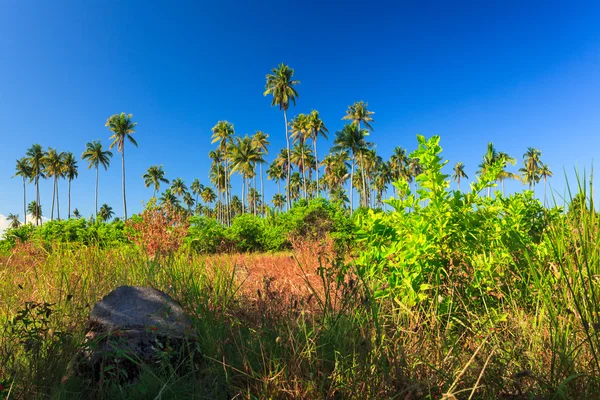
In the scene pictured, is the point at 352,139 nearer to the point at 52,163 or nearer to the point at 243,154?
the point at 243,154

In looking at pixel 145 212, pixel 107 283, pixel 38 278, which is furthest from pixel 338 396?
pixel 145 212

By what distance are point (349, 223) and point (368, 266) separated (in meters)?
16.3

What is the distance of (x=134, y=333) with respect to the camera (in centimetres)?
298

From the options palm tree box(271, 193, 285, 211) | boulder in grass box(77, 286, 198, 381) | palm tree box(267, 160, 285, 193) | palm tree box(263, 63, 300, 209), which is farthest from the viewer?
palm tree box(271, 193, 285, 211)

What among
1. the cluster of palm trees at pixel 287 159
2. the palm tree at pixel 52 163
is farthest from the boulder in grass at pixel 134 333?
Answer: the palm tree at pixel 52 163

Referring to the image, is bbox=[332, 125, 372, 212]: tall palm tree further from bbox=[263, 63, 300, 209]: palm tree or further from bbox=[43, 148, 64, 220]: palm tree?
bbox=[43, 148, 64, 220]: palm tree

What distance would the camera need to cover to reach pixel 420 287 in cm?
299

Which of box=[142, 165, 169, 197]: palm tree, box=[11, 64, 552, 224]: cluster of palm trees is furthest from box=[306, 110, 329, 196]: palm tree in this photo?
box=[142, 165, 169, 197]: palm tree

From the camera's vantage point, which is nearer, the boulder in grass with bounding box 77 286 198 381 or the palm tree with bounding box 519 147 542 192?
the boulder in grass with bounding box 77 286 198 381

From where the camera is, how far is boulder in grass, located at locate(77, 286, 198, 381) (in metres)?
2.77

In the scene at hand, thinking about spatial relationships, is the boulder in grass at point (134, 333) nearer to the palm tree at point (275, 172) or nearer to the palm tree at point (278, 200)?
the palm tree at point (275, 172)

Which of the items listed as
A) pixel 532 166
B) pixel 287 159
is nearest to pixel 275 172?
pixel 287 159

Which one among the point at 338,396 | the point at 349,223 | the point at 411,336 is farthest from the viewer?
the point at 349,223

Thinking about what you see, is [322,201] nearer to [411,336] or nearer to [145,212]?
[145,212]
